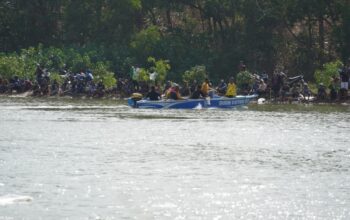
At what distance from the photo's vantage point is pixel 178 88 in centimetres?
4406

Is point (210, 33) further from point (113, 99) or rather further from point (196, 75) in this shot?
point (113, 99)

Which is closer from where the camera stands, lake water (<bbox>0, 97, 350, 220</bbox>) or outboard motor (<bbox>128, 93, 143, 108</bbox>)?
lake water (<bbox>0, 97, 350, 220</bbox>)

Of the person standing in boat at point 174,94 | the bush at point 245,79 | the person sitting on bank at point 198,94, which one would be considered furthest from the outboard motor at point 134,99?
the bush at point 245,79

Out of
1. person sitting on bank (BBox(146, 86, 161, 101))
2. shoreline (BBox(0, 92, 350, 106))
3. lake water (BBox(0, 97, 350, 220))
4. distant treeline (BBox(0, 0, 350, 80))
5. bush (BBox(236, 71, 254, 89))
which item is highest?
distant treeline (BBox(0, 0, 350, 80))

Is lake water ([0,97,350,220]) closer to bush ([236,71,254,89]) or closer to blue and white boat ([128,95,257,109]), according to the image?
blue and white boat ([128,95,257,109])

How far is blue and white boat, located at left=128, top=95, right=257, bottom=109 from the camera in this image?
42.6m

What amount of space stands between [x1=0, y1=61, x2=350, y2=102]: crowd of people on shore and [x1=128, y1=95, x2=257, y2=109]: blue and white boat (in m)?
0.35

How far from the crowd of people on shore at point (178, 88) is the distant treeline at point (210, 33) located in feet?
7.41

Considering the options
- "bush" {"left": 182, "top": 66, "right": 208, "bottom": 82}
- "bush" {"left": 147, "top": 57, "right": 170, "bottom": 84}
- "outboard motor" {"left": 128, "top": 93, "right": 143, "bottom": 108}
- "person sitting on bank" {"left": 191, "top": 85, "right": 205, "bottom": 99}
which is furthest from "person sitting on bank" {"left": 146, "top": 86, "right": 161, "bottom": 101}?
"bush" {"left": 147, "top": 57, "right": 170, "bottom": 84}

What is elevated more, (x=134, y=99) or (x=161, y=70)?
(x=161, y=70)

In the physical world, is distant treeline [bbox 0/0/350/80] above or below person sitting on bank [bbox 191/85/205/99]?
above

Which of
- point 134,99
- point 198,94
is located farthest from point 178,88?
point 134,99

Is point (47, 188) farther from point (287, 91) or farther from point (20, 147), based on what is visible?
point (287, 91)

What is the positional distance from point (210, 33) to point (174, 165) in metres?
33.4
